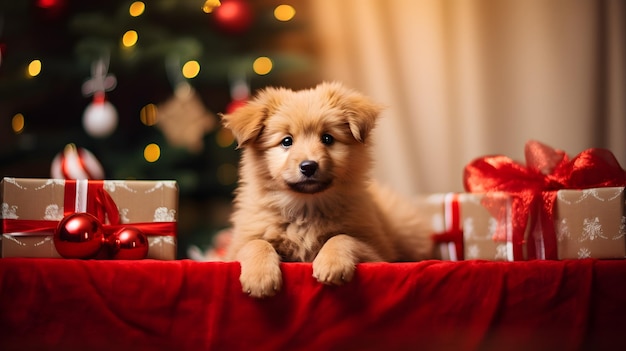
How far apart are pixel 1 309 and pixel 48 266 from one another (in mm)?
186

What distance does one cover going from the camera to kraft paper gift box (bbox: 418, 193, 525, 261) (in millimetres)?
2391

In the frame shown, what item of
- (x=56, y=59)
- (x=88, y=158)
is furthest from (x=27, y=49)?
(x=88, y=158)

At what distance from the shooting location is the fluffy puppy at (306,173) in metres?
1.94

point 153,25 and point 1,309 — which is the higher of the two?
point 153,25

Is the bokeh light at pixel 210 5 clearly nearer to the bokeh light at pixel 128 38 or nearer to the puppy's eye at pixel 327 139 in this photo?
the bokeh light at pixel 128 38

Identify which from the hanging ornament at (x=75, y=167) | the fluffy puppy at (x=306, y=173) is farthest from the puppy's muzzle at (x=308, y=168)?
the hanging ornament at (x=75, y=167)

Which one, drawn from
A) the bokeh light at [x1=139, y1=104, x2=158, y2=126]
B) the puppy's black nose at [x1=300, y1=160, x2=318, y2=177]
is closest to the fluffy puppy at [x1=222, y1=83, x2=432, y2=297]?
the puppy's black nose at [x1=300, y1=160, x2=318, y2=177]

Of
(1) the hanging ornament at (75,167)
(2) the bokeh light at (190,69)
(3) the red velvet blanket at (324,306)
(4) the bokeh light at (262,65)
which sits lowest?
(3) the red velvet blanket at (324,306)

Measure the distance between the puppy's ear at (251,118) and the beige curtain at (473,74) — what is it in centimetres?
199

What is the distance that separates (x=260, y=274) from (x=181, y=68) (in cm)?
196

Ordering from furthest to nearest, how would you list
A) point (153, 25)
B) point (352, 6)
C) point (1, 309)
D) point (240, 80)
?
point (352, 6), point (240, 80), point (153, 25), point (1, 309)

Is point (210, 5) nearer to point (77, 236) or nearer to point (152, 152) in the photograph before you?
point (152, 152)

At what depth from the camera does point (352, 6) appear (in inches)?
158

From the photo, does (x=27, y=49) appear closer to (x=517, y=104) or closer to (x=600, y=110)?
(x=517, y=104)
